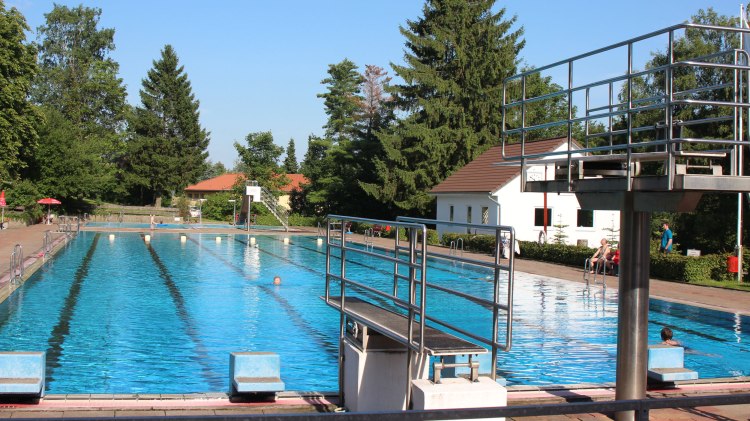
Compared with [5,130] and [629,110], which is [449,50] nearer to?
[5,130]

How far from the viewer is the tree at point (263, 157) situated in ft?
236

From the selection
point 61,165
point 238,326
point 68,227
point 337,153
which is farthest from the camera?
point 337,153

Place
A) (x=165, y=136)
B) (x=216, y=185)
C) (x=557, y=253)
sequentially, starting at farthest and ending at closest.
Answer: (x=216, y=185), (x=165, y=136), (x=557, y=253)

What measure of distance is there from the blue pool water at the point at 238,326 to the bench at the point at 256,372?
2038 millimetres

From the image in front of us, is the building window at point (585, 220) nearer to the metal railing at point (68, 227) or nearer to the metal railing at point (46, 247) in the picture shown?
the metal railing at point (46, 247)

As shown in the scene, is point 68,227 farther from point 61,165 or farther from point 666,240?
point 666,240

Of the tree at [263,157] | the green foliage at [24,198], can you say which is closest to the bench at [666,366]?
the green foliage at [24,198]

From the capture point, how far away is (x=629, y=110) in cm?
669

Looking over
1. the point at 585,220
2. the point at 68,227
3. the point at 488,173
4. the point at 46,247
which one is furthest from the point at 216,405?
the point at 68,227

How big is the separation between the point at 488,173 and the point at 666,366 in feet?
104

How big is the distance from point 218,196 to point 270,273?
4775 cm

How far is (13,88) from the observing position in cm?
4497

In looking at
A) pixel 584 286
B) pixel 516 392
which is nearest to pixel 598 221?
pixel 584 286

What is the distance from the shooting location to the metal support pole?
6945 millimetres
